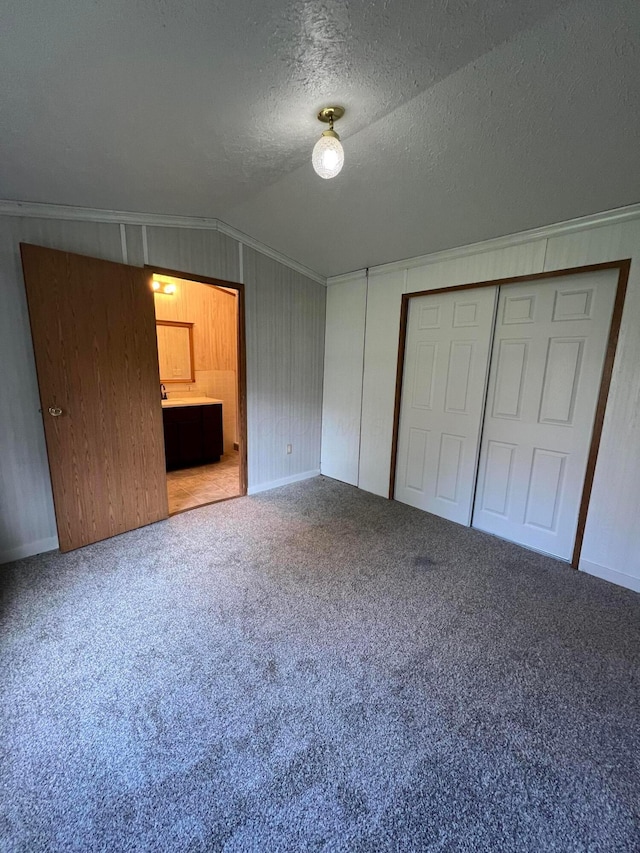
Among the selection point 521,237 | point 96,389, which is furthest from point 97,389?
point 521,237

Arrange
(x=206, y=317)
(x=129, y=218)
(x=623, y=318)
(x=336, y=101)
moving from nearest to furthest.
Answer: (x=336, y=101)
(x=623, y=318)
(x=129, y=218)
(x=206, y=317)

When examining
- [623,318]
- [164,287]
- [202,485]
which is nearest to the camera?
[623,318]

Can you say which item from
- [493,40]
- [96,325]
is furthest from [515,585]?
[96,325]

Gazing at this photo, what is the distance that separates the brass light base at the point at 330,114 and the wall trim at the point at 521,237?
1.55 metres

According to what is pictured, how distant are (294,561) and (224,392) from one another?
343cm

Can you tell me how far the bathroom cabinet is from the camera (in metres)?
4.30

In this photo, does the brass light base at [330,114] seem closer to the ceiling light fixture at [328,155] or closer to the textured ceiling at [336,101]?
the textured ceiling at [336,101]

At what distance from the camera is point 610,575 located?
232cm

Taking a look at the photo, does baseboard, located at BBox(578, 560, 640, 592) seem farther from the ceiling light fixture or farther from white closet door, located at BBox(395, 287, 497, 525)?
the ceiling light fixture

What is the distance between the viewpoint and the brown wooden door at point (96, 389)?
2.27 meters

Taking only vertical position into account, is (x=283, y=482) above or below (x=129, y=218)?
below

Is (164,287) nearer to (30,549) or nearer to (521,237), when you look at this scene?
(30,549)

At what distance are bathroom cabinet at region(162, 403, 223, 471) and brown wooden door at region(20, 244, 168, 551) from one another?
4.85 ft

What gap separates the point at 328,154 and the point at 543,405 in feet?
7.27
